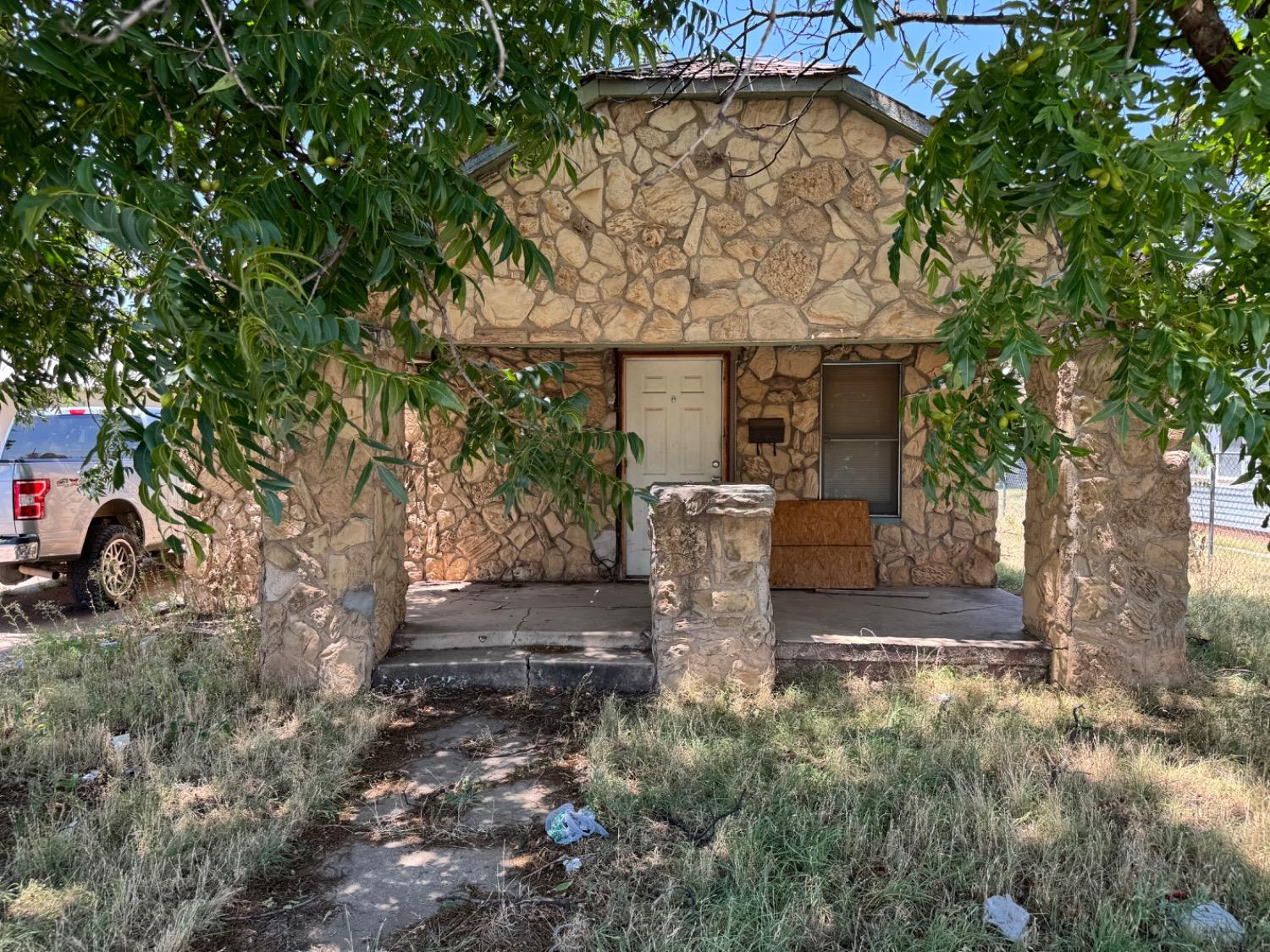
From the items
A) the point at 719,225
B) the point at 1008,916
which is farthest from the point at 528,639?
the point at 1008,916

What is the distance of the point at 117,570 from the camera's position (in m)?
8.02

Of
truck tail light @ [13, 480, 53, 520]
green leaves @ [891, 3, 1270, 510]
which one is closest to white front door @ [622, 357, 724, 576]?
truck tail light @ [13, 480, 53, 520]

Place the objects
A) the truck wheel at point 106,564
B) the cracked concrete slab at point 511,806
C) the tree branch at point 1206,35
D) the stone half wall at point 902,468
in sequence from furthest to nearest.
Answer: the stone half wall at point 902,468, the truck wheel at point 106,564, the cracked concrete slab at point 511,806, the tree branch at point 1206,35

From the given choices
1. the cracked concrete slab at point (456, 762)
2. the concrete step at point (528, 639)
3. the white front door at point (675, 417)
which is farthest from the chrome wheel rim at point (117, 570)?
the white front door at point (675, 417)

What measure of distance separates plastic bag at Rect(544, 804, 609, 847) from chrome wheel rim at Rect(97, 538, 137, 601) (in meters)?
5.92

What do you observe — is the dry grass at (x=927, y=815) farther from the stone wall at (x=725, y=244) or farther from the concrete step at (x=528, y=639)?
the stone wall at (x=725, y=244)

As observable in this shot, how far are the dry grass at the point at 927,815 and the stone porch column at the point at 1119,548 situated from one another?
0.84 ft

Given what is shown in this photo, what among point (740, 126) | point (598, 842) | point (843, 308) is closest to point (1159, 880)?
point (598, 842)

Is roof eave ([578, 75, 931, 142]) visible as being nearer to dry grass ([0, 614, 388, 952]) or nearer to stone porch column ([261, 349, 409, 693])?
stone porch column ([261, 349, 409, 693])

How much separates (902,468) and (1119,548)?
3147 mm

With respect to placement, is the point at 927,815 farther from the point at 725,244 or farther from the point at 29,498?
the point at 29,498

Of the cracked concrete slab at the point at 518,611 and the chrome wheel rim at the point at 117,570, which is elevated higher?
the chrome wheel rim at the point at 117,570

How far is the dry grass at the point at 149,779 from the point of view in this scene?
297 cm

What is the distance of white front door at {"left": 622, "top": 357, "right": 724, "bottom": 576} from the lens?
8445 millimetres
